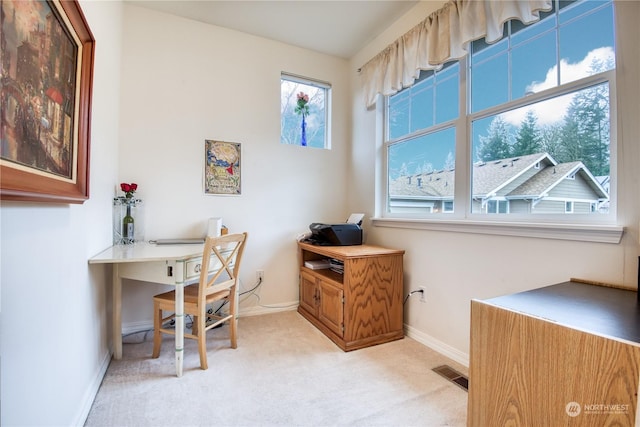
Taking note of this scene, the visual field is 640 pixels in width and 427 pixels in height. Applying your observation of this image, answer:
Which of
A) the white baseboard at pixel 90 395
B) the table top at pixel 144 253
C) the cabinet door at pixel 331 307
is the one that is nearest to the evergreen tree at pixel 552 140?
the cabinet door at pixel 331 307

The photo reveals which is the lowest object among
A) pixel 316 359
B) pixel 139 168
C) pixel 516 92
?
pixel 316 359

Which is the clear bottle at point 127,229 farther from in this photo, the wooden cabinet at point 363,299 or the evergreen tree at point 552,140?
the evergreen tree at point 552,140

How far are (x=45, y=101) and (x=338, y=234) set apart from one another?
6.33ft

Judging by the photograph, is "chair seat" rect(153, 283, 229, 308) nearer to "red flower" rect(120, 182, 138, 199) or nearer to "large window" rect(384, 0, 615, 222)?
"red flower" rect(120, 182, 138, 199)

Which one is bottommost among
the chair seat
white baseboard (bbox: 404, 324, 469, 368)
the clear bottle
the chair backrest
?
white baseboard (bbox: 404, 324, 469, 368)

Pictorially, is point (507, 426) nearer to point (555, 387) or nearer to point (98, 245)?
point (555, 387)

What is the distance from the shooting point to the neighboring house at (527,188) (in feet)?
4.51

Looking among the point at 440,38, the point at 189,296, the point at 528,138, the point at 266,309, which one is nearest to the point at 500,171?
the point at 528,138

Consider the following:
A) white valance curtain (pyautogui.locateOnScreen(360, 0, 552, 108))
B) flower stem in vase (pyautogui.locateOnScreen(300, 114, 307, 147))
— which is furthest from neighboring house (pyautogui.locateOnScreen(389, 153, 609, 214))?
flower stem in vase (pyautogui.locateOnScreen(300, 114, 307, 147))

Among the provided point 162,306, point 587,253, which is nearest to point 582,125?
point 587,253

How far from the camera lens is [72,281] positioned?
4.01 feet

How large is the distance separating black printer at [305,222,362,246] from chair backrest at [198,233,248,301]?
29.9 inches

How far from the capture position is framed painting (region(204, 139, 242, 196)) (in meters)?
2.52

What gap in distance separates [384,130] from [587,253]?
1.87 metres
